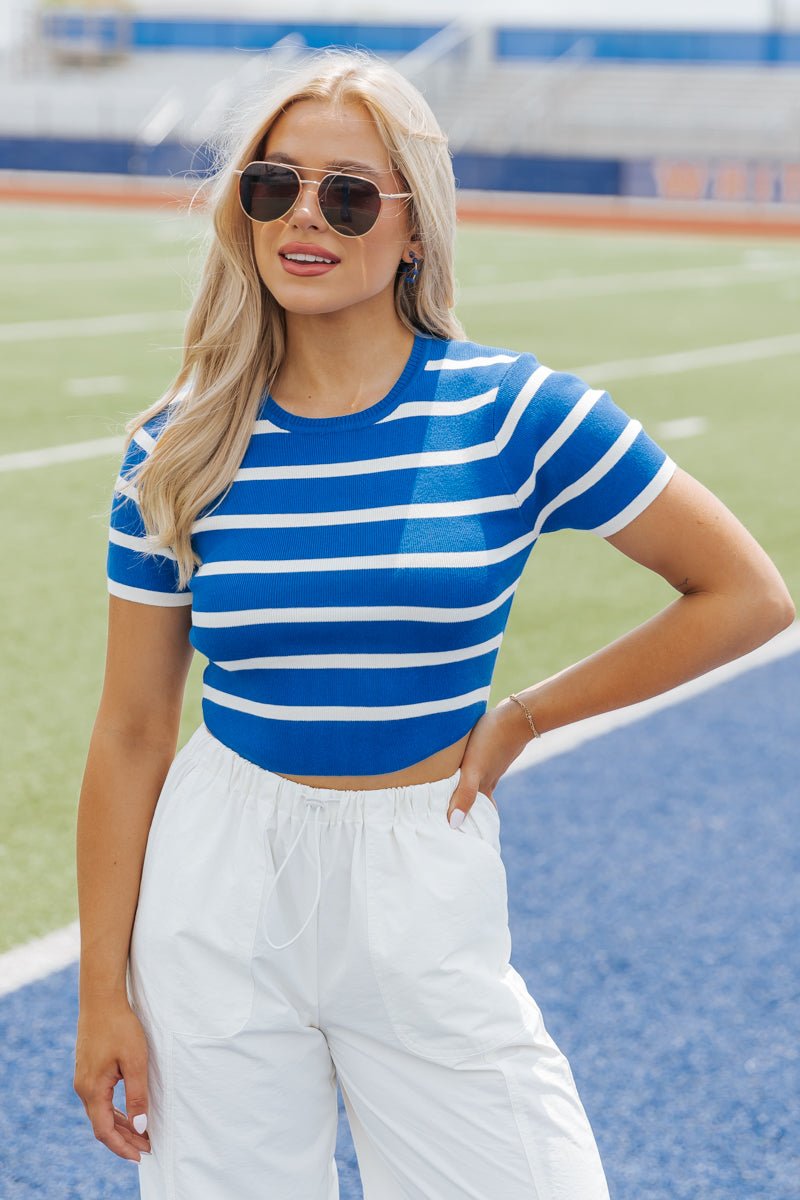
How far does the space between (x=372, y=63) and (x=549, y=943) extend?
248 cm

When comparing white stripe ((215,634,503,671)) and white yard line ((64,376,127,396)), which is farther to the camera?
white yard line ((64,376,127,396))

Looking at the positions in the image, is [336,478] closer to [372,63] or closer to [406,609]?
[406,609]

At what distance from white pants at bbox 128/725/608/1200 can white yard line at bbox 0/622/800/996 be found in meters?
1.22

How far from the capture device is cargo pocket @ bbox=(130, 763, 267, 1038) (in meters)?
1.94

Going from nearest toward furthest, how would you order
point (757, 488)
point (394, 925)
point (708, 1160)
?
point (394, 925)
point (708, 1160)
point (757, 488)

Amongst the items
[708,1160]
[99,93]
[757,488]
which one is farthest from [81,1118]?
[99,93]

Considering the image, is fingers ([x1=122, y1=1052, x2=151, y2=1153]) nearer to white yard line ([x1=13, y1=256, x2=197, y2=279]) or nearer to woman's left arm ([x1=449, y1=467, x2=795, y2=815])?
woman's left arm ([x1=449, y1=467, x2=795, y2=815])

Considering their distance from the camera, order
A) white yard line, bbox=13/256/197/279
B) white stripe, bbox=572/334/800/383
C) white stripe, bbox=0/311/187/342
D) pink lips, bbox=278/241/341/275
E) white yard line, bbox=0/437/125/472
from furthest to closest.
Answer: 1. white yard line, bbox=13/256/197/279
2. white stripe, bbox=0/311/187/342
3. white stripe, bbox=572/334/800/383
4. white yard line, bbox=0/437/125/472
5. pink lips, bbox=278/241/341/275

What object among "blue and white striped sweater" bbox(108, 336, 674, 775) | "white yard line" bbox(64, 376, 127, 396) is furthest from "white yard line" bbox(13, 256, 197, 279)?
"blue and white striped sweater" bbox(108, 336, 674, 775)

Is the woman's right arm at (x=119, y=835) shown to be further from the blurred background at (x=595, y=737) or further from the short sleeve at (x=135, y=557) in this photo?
the blurred background at (x=595, y=737)

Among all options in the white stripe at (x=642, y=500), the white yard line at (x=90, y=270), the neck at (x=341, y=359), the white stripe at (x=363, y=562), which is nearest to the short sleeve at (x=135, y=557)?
the white stripe at (x=363, y=562)

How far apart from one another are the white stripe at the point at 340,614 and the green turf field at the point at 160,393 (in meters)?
0.59

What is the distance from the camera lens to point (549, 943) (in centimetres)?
399

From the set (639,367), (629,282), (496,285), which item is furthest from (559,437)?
(629,282)
